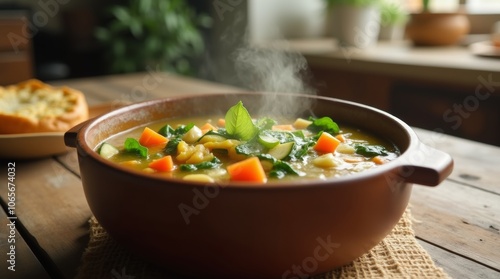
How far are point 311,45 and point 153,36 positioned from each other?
1.56 m

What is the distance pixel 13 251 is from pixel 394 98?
2807mm

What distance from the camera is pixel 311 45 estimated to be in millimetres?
4281

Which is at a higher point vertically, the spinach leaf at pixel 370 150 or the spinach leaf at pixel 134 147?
the spinach leaf at pixel 370 150

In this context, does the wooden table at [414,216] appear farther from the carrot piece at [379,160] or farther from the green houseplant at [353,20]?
the green houseplant at [353,20]

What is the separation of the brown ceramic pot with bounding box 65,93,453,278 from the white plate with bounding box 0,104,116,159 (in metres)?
0.65

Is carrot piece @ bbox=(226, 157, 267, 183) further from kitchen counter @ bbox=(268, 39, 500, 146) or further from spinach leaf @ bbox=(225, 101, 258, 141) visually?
kitchen counter @ bbox=(268, 39, 500, 146)

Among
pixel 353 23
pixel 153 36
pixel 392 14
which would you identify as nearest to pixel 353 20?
pixel 353 23

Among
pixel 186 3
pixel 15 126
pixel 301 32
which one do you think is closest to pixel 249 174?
pixel 15 126

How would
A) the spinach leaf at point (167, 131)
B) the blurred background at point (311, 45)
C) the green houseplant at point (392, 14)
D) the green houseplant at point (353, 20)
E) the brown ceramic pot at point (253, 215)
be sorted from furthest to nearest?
the green houseplant at point (392, 14) → the green houseplant at point (353, 20) → the blurred background at point (311, 45) → the spinach leaf at point (167, 131) → the brown ceramic pot at point (253, 215)

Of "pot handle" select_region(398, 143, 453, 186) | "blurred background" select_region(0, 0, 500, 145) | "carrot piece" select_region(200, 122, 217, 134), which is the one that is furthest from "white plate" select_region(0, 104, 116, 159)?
"blurred background" select_region(0, 0, 500, 145)

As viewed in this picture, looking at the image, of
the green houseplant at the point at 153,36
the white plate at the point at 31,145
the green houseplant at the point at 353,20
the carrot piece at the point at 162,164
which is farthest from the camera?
the green houseplant at the point at 153,36

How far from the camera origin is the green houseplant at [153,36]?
4.59 metres

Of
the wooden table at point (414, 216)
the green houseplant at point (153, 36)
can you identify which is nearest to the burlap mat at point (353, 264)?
the wooden table at point (414, 216)

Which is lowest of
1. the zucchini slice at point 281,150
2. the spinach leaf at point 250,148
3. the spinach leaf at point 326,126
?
the spinach leaf at point 326,126
